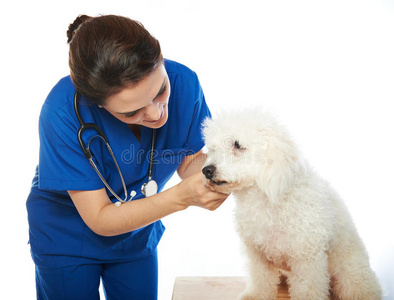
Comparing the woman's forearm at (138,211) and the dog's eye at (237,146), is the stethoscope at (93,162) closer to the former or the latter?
the woman's forearm at (138,211)

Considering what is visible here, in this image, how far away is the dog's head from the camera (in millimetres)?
1182

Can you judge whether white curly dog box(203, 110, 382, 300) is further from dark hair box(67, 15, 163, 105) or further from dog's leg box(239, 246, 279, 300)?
dark hair box(67, 15, 163, 105)

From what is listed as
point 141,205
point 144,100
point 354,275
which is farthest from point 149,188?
point 354,275

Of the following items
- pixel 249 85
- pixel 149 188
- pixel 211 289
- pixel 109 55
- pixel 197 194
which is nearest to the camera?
pixel 109 55

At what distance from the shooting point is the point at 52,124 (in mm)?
1242

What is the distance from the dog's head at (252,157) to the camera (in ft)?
3.88

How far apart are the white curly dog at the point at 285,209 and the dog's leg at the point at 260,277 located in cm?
4

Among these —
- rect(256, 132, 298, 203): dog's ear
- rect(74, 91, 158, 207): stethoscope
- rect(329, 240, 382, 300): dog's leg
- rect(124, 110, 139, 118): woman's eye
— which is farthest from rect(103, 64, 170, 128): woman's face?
A: rect(329, 240, 382, 300): dog's leg

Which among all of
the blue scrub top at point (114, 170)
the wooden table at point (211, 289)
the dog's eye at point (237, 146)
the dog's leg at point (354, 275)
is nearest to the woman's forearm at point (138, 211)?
the blue scrub top at point (114, 170)

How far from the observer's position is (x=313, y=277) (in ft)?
3.99

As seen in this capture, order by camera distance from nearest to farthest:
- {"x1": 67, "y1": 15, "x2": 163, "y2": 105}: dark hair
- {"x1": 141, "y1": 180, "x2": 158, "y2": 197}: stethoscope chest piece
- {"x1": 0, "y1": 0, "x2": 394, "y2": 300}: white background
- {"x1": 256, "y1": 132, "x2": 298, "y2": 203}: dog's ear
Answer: {"x1": 67, "y1": 15, "x2": 163, "y2": 105}: dark hair → {"x1": 256, "y1": 132, "x2": 298, "y2": 203}: dog's ear → {"x1": 141, "y1": 180, "x2": 158, "y2": 197}: stethoscope chest piece → {"x1": 0, "y1": 0, "x2": 394, "y2": 300}: white background

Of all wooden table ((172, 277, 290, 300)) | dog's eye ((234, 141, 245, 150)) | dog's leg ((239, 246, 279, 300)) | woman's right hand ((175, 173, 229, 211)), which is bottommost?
wooden table ((172, 277, 290, 300))

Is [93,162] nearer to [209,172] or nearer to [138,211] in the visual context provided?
[138,211]

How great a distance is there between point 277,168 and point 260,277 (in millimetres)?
412
